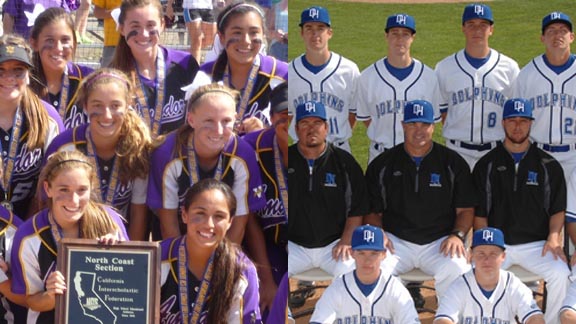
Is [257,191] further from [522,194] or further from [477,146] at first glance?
[477,146]

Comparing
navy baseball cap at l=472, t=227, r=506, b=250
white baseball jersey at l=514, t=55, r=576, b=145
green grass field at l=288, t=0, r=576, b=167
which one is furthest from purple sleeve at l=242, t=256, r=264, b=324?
green grass field at l=288, t=0, r=576, b=167

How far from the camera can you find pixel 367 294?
3.75 meters

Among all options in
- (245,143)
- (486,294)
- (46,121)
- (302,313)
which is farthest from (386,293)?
(46,121)

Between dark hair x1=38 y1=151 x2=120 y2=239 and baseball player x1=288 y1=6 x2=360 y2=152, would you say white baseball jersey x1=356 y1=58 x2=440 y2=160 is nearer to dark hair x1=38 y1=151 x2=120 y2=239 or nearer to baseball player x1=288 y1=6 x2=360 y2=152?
baseball player x1=288 y1=6 x2=360 y2=152

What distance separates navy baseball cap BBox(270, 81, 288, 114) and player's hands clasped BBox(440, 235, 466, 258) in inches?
40.4

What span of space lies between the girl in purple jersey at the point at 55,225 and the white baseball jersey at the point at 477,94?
1.90 metres

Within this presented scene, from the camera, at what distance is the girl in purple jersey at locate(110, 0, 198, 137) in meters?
3.32

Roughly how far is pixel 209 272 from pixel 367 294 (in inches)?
35.0

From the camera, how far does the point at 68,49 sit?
339 centimetres

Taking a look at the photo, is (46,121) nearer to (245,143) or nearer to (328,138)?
(245,143)

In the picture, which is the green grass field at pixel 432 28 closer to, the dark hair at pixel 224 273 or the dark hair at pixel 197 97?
the dark hair at pixel 197 97

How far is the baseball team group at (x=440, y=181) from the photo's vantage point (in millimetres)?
3762

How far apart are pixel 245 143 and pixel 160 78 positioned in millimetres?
433

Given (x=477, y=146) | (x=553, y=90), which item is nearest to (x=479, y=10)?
(x=553, y=90)
